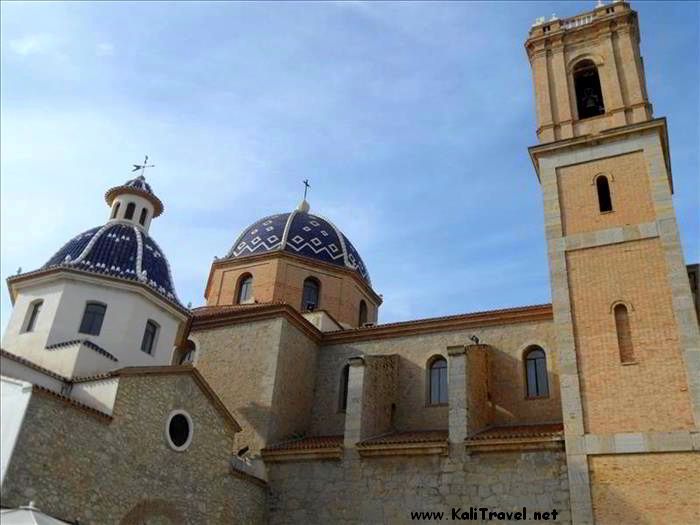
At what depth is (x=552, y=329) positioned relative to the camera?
54.7 feet

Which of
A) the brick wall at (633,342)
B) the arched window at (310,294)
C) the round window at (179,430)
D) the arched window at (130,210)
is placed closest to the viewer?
the round window at (179,430)

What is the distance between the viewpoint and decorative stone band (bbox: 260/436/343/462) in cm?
1537

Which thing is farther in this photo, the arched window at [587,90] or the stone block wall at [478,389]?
the arched window at [587,90]

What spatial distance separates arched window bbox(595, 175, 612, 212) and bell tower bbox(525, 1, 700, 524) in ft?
0.11

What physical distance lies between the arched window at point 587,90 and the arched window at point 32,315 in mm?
14346

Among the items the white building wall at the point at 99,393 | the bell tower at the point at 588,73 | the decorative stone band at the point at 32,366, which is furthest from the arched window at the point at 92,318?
the bell tower at the point at 588,73

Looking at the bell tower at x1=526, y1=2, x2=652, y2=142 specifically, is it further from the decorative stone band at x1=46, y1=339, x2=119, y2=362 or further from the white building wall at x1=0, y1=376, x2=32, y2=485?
the white building wall at x1=0, y1=376, x2=32, y2=485

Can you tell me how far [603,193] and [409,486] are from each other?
8437 mm

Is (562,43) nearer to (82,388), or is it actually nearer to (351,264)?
(351,264)

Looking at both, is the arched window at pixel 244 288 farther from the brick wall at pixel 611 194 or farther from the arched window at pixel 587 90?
the arched window at pixel 587 90

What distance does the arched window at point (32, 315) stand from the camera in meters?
13.9

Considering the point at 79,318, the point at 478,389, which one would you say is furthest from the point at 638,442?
the point at 79,318

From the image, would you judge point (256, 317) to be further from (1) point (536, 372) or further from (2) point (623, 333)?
(2) point (623, 333)

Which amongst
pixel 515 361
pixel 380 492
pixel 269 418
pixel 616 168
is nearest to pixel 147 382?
pixel 269 418
